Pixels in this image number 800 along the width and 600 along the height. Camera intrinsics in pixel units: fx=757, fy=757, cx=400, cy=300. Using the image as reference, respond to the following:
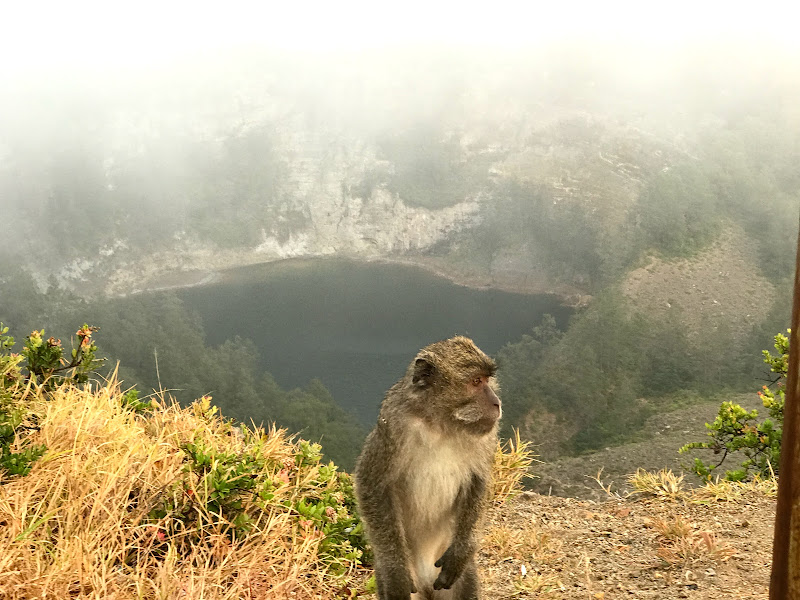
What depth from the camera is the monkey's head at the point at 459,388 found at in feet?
14.1

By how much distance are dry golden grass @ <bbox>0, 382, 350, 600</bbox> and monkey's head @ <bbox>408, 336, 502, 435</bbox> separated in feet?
7.26

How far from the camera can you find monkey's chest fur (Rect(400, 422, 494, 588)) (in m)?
4.45

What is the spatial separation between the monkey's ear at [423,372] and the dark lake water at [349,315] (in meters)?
37.9

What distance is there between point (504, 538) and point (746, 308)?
59.7 meters

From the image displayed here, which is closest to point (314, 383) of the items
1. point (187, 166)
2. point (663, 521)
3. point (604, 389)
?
point (604, 389)

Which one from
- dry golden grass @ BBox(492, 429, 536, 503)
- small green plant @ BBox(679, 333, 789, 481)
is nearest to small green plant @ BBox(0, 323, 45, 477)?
dry golden grass @ BBox(492, 429, 536, 503)

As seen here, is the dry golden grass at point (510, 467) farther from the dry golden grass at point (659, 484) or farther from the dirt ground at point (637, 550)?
the dry golden grass at point (659, 484)

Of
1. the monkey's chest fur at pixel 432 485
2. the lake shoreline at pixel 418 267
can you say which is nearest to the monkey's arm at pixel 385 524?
the monkey's chest fur at pixel 432 485

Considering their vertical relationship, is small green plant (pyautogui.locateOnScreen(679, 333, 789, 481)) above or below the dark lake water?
above

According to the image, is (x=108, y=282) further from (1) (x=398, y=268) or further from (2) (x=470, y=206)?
(2) (x=470, y=206)

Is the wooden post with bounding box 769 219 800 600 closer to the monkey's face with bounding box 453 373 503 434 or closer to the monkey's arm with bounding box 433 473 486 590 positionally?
the monkey's face with bounding box 453 373 503 434

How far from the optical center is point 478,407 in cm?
429

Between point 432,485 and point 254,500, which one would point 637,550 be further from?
point 254,500

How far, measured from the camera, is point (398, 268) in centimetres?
7375
